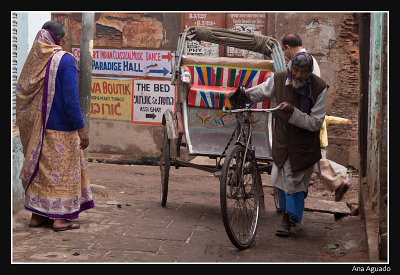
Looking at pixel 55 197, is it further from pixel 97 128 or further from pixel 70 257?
pixel 97 128

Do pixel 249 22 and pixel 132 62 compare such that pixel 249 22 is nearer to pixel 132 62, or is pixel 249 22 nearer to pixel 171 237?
pixel 132 62

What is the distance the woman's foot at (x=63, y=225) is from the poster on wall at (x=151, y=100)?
A: 17.6 feet

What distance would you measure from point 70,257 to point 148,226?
1.24 metres

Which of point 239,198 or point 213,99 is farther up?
point 213,99

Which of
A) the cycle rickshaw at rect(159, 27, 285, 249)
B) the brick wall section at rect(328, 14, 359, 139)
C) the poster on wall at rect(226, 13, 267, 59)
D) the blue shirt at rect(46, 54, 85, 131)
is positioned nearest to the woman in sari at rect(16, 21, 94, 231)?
the blue shirt at rect(46, 54, 85, 131)

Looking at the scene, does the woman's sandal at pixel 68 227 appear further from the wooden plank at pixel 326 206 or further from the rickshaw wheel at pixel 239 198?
the wooden plank at pixel 326 206

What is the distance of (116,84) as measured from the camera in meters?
11.5

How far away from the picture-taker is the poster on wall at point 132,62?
11117mm

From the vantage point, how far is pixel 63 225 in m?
6.01

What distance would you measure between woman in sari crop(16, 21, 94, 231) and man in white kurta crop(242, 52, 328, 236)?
175 cm

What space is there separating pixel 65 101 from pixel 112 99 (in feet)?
18.9

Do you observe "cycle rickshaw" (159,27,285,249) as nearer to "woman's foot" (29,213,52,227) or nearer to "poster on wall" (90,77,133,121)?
"woman's foot" (29,213,52,227)

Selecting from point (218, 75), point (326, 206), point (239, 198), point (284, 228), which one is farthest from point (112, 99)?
point (239, 198)

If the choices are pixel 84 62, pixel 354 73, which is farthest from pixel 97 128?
pixel 354 73
